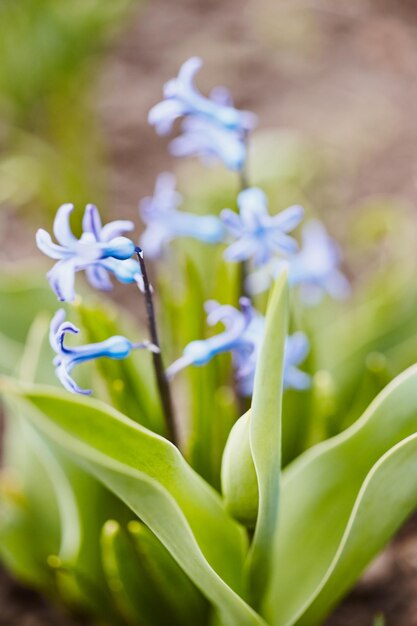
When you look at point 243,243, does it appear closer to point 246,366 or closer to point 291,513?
point 246,366

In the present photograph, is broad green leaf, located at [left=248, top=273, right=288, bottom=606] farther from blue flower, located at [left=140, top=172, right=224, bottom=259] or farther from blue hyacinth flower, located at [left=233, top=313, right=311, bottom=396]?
blue flower, located at [left=140, top=172, right=224, bottom=259]

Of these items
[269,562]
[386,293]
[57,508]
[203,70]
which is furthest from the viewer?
[203,70]

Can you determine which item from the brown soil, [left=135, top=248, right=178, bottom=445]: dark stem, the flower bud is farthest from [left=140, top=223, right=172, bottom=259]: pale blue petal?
the brown soil

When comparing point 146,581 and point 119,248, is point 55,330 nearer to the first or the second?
point 119,248

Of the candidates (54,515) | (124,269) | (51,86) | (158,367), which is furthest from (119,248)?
(51,86)

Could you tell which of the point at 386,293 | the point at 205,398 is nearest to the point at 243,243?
the point at 205,398

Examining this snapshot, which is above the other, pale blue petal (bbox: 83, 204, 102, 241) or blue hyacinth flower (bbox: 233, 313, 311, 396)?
pale blue petal (bbox: 83, 204, 102, 241)

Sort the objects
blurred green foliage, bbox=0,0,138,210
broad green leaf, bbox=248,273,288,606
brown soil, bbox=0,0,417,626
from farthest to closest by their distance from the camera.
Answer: brown soil, bbox=0,0,417,626, blurred green foliage, bbox=0,0,138,210, broad green leaf, bbox=248,273,288,606

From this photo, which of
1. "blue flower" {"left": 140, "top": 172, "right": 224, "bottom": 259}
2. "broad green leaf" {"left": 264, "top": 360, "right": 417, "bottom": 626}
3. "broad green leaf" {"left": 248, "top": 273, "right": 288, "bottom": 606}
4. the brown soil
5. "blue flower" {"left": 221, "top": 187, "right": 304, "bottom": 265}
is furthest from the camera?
the brown soil
